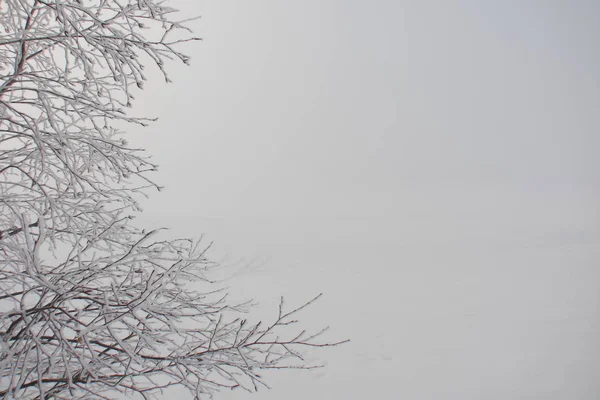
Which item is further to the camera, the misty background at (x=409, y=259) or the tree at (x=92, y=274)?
the misty background at (x=409, y=259)

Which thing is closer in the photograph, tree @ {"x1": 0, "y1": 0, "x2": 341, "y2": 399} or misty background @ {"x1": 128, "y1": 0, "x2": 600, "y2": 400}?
tree @ {"x1": 0, "y1": 0, "x2": 341, "y2": 399}

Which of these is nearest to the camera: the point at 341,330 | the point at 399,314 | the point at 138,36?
the point at 138,36

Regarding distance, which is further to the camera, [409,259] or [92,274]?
[409,259]

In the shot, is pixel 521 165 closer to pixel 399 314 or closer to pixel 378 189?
pixel 378 189

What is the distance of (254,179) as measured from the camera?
7200cm

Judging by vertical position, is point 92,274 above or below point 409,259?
below

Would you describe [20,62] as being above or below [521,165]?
below

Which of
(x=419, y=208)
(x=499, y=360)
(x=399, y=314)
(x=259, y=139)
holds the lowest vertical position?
(x=499, y=360)

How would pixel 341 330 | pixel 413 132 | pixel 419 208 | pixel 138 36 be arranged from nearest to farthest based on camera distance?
pixel 138 36 < pixel 341 330 < pixel 419 208 < pixel 413 132

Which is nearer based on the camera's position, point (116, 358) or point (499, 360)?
point (116, 358)

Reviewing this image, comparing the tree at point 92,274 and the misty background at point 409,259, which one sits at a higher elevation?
the misty background at point 409,259

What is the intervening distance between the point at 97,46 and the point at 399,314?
14116 millimetres

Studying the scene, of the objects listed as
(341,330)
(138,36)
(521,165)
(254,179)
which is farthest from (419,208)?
(521,165)

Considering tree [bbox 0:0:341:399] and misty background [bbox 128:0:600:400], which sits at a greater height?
misty background [bbox 128:0:600:400]
